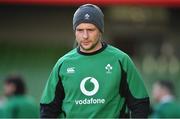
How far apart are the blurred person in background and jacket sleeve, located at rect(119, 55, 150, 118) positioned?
16.0 ft

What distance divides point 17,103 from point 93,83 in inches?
196

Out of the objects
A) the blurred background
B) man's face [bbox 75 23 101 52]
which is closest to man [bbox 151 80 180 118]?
the blurred background

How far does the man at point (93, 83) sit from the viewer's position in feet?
22.0

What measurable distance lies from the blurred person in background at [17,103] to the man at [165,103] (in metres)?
1.61

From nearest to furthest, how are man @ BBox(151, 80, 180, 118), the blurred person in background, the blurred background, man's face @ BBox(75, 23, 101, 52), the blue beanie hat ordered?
man's face @ BBox(75, 23, 101, 52)
the blue beanie hat
the blurred person in background
man @ BBox(151, 80, 180, 118)
the blurred background

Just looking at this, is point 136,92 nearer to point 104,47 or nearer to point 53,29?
point 104,47

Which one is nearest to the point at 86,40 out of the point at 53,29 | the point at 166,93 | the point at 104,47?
the point at 104,47

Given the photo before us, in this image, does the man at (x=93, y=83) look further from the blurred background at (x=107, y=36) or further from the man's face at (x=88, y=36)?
the blurred background at (x=107, y=36)

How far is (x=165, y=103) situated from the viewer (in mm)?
11891

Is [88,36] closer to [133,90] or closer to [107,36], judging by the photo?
[133,90]

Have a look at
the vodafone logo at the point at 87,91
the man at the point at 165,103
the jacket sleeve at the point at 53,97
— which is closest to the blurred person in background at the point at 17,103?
the man at the point at 165,103

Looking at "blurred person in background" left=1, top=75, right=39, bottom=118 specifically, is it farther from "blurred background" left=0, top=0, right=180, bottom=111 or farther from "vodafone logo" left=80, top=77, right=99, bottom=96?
"vodafone logo" left=80, top=77, right=99, bottom=96

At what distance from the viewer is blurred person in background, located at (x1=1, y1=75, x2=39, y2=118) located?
11.5m

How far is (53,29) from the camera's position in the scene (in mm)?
16141
